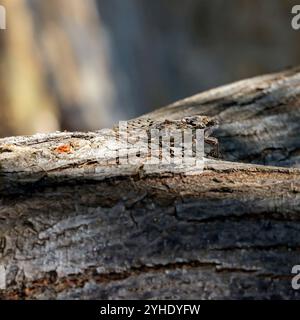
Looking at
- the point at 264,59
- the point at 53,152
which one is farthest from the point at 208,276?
the point at 264,59

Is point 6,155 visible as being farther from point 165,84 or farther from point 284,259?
point 165,84

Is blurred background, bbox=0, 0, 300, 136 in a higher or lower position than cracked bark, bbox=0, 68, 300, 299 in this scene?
higher

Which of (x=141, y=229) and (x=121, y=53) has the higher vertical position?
(x=121, y=53)

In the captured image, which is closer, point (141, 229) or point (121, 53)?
point (141, 229)

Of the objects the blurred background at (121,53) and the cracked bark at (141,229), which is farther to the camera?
the blurred background at (121,53)

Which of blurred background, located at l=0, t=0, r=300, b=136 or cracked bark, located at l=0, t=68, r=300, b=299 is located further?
blurred background, located at l=0, t=0, r=300, b=136
